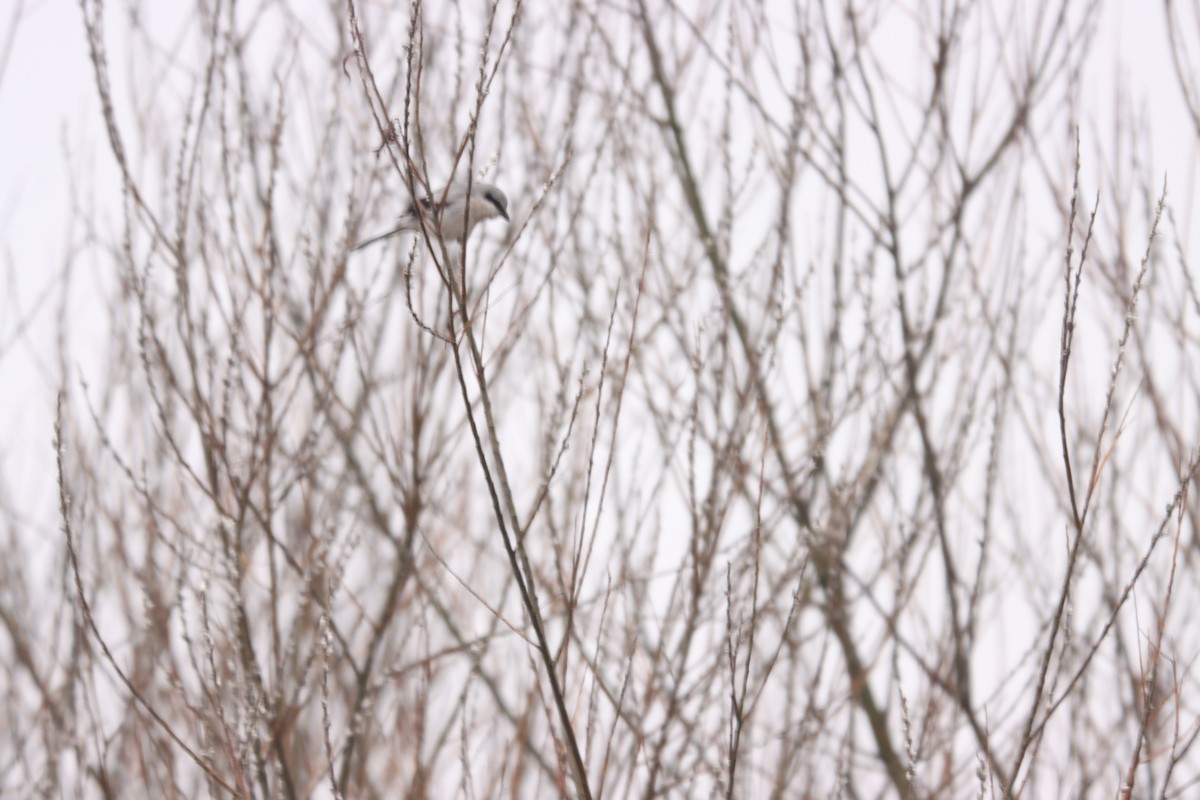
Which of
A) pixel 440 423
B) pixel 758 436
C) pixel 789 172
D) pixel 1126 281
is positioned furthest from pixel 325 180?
pixel 1126 281

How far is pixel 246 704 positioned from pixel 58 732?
1.50 metres

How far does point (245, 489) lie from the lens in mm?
2186

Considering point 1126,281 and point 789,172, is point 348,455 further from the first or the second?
point 1126,281

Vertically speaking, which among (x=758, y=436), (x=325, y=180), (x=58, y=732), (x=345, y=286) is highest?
(x=325, y=180)

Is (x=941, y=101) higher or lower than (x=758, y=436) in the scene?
higher

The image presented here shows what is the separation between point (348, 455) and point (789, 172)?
1.49 metres

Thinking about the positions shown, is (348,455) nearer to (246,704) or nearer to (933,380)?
(246,704)

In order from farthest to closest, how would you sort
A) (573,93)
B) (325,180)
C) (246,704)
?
(325,180)
(573,93)
(246,704)

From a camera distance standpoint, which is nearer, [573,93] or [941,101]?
[573,93]

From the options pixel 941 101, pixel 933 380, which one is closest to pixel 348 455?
pixel 933 380

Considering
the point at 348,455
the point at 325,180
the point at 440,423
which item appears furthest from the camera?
the point at 325,180

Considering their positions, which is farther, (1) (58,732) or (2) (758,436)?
(1) (58,732)

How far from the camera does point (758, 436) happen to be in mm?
2676

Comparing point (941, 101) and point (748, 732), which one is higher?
point (941, 101)
